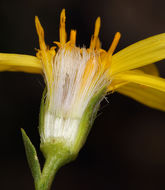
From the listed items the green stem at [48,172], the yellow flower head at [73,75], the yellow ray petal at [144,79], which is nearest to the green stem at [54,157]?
the green stem at [48,172]

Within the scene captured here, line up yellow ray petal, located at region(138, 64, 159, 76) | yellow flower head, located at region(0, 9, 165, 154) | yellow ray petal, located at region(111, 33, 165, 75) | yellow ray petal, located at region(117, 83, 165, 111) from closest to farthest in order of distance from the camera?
1. yellow flower head, located at region(0, 9, 165, 154)
2. yellow ray petal, located at region(111, 33, 165, 75)
3. yellow ray petal, located at region(117, 83, 165, 111)
4. yellow ray petal, located at region(138, 64, 159, 76)

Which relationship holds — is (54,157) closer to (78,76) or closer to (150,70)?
(78,76)

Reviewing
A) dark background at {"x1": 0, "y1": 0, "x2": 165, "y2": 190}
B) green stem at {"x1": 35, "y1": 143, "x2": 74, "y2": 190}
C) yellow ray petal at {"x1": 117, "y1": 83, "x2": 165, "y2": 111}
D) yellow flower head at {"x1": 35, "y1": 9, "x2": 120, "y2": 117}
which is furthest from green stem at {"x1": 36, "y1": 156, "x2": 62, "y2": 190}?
dark background at {"x1": 0, "y1": 0, "x2": 165, "y2": 190}

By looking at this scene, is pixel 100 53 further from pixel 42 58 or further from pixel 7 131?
pixel 7 131

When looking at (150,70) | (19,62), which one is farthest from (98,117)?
(19,62)

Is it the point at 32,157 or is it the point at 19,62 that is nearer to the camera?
the point at 32,157

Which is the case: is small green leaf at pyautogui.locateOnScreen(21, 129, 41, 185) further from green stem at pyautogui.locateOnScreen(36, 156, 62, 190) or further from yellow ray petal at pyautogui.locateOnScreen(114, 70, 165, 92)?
yellow ray petal at pyautogui.locateOnScreen(114, 70, 165, 92)

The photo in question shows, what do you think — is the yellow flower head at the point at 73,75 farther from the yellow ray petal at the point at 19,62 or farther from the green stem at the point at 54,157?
the green stem at the point at 54,157
